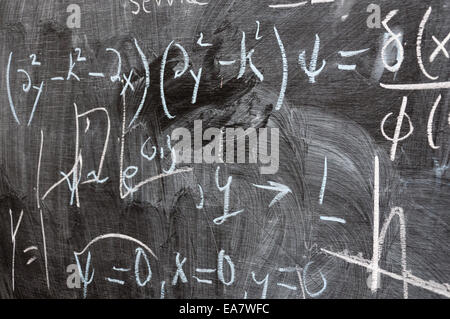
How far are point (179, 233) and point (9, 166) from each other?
21.6 inches

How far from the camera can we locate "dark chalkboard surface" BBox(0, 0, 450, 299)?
1084 mm

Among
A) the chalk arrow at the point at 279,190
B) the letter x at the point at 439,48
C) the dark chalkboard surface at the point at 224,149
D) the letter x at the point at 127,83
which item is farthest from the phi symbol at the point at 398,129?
the letter x at the point at 127,83

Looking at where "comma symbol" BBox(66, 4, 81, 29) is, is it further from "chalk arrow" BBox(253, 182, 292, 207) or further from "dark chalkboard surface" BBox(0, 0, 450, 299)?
"chalk arrow" BBox(253, 182, 292, 207)

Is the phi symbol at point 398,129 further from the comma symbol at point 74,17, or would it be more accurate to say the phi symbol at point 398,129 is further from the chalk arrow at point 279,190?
the comma symbol at point 74,17

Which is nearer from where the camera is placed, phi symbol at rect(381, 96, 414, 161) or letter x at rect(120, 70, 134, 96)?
phi symbol at rect(381, 96, 414, 161)

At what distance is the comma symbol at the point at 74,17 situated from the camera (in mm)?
1281

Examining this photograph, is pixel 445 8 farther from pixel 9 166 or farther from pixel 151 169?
pixel 9 166

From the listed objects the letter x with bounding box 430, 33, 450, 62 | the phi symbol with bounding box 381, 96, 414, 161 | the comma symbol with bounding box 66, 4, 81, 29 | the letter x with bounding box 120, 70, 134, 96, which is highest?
the comma symbol with bounding box 66, 4, 81, 29

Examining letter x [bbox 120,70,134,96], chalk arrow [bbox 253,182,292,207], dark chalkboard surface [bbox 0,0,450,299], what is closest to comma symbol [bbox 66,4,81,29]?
dark chalkboard surface [bbox 0,0,450,299]

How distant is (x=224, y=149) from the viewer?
1.19m

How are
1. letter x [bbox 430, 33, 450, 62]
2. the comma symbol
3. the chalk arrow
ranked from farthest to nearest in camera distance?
the comma symbol → the chalk arrow → letter x [bbox 430, 33, 450, 62]

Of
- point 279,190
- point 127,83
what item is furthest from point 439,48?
point 127,83
